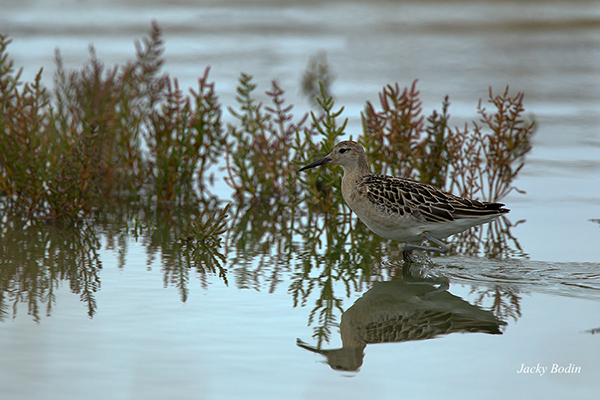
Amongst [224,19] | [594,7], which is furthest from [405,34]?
[594,7]

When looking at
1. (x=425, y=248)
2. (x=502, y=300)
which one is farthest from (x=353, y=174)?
(x=502, y=300)

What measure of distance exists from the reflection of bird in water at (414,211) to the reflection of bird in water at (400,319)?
0.71 m

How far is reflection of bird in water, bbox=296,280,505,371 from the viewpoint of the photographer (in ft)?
16.9

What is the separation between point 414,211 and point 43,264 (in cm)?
317

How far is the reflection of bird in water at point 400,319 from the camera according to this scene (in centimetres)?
516

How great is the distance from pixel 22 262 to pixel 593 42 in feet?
60.0

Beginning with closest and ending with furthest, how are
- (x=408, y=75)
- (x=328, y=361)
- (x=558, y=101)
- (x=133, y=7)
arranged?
(x=328, y=361) → (x=558, y=101) → (x=408, y=75) → (x=133, y=7)

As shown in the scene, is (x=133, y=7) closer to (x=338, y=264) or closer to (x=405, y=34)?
(x=405, y=34)

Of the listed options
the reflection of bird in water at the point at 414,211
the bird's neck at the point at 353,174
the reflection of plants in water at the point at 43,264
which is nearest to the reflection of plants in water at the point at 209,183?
the reflection of plants in water at the point at 43,264

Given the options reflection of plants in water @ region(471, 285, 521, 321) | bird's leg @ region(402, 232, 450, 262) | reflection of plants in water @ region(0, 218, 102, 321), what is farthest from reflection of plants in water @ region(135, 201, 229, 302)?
reflection of plants in water @ region(471, 285, 521, 321)

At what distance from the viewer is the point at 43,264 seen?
22.3ft

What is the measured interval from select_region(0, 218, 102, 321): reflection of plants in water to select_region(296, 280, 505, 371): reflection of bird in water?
6.00 feet

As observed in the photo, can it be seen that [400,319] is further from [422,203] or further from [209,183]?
[209,183]

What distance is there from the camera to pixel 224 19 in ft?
80.1
